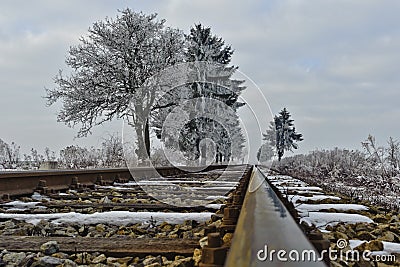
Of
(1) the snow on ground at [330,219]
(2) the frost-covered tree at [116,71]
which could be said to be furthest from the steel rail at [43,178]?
(2) the frost-covered tree at [116,71]

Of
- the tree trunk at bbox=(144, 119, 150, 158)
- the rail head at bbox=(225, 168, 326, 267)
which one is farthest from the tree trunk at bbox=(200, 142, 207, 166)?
the rail head at bbox=(225, 168, 326, 267)

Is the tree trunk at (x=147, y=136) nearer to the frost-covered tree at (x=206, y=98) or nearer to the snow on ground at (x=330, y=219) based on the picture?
the frost-covered tree at (x=206, y=98)

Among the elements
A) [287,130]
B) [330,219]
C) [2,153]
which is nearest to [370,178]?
[330,219]

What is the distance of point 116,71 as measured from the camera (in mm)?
20609

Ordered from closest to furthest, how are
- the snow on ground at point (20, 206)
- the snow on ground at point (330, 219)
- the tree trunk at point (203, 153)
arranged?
the snow on ground at point (330, 219) < the snow on ground at point (20, 206) < the tree trunk at point (203, 153)

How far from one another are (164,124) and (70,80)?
528 centimetres

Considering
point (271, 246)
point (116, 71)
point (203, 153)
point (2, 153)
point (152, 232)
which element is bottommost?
point (152, 232)

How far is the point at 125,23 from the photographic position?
22375 mm

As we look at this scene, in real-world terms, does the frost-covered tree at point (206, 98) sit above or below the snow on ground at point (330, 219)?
above

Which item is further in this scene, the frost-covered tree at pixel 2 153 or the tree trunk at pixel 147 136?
the tree trunk at pixel 147 136

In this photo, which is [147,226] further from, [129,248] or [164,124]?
[164,124]

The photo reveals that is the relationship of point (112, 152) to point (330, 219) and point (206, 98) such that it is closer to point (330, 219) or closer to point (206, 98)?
point (206, 98)

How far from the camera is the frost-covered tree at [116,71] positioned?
20297mm

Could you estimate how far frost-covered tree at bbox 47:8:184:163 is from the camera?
20.3 metres
